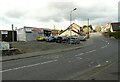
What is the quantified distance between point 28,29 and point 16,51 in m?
62.0

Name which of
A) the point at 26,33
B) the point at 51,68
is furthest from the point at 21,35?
the point at 51,68

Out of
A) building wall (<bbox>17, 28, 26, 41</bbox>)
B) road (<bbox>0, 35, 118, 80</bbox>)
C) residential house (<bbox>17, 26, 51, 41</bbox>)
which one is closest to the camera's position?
road (<bbox>0, 35, 118, 80</bbox>)

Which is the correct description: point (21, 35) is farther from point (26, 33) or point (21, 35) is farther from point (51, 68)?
point (51, 68)

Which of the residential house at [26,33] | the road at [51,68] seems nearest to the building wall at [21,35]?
the residential house at [26,33]

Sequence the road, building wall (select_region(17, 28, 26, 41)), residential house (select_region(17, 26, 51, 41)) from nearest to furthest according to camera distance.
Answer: the road < residential house (select_region(17, 26, 51, 41)) < building wall (select_region(17, 28, 26, 41))

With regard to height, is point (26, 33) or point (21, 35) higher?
point (26, 33)

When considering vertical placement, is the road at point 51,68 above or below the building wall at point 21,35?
below

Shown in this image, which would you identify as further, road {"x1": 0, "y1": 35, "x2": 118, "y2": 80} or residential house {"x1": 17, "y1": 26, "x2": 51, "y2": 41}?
residential house {"x1": 17, "y1": 26, "x2": 51, "y2": 41}

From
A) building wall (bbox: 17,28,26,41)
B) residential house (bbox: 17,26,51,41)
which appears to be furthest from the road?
building wall (bbox: 17,28,26,41)

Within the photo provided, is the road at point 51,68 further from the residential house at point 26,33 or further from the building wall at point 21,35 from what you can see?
the building wall at point 21,35

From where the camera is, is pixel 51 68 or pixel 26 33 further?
pixel 26 33

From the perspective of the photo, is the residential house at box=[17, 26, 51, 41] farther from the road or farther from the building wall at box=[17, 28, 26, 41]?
the road

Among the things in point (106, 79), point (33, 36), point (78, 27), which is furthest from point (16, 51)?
point (78, 27)

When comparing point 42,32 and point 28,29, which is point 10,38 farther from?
point 42,32
